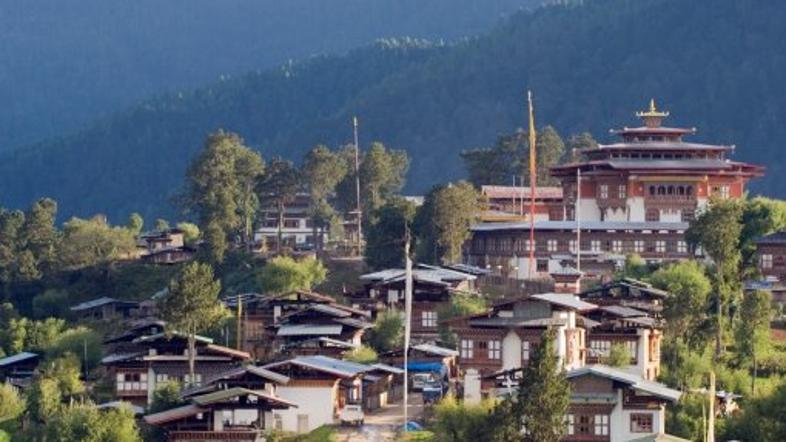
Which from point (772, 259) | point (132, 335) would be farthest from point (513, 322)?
point (772, 259)

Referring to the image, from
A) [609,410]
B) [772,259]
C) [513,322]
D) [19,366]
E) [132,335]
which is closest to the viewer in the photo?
[609,410]

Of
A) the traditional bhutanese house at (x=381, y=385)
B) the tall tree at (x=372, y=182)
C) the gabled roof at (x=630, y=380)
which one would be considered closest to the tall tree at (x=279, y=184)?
the tall tree at (x=372, y=182)

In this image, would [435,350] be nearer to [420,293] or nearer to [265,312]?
[420,293]

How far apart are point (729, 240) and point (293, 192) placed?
34926mm

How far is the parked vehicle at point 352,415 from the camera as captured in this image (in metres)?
75.9

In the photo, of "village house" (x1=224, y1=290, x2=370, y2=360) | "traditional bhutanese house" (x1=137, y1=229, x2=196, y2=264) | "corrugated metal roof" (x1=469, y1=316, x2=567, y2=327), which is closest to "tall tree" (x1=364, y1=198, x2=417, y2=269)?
A: "village house" (x1=224, y1=290, x2=370, y2=360)

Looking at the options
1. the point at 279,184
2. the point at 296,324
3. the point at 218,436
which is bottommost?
the point at 218,436

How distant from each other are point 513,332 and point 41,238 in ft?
121

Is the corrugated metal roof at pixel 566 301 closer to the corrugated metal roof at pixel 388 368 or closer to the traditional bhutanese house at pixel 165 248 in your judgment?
the corrugated metal roof at pixel 388 368

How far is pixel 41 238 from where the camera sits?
109562 millimetres

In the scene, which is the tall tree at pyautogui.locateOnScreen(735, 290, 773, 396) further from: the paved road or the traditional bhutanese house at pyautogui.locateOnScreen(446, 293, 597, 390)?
the paved road

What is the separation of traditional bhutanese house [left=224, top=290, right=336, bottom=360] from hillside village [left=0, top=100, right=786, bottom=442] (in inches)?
5.1

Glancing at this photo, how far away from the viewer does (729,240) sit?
8425 centimetres

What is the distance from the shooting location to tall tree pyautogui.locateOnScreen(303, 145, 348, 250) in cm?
11519
